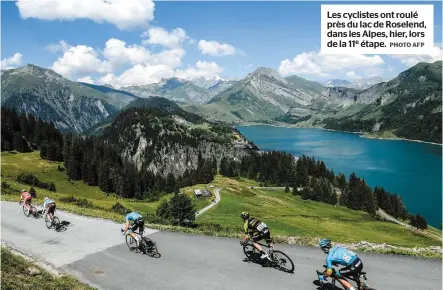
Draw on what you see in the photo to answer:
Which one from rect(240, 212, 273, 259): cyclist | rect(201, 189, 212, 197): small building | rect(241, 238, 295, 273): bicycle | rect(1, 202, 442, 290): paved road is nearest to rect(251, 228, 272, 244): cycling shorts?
rect(240, 212, 273, 259): cyclist

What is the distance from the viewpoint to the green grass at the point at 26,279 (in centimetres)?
1877

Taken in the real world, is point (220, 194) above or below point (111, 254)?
below

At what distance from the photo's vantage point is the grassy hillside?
8675 cm

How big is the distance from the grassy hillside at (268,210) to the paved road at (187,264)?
10.5 metres

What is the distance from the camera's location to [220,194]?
127m

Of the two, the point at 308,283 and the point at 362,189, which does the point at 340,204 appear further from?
the point at 308,283

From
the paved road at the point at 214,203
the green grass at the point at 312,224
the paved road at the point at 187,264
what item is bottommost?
the green grass at the point at 312,224

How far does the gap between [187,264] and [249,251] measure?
4.17 m

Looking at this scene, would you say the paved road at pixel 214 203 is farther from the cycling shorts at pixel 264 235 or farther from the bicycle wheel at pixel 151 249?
the cycling shorts at pixel 264 235

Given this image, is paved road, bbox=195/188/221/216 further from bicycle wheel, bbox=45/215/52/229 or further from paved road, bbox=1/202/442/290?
paved road, bbox=1/202/442/290

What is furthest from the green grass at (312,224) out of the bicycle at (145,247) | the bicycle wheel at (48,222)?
the bicycle at (145,247)

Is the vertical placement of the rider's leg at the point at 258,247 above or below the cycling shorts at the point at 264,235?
below

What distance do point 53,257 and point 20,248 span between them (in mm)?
4258

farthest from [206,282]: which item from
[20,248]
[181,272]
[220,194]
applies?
[220,194]
